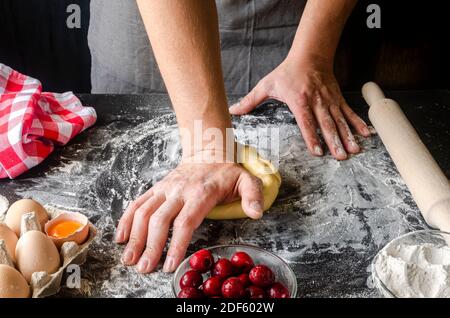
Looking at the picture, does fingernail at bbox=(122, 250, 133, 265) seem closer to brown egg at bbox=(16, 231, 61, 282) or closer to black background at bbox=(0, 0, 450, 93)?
brown egg at bbox=(16, 231, 61, 282)

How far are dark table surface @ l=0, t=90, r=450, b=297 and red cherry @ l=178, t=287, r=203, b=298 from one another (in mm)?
108

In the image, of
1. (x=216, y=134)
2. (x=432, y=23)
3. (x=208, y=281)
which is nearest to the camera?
(x=208, y=281)

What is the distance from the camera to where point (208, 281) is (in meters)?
1.05

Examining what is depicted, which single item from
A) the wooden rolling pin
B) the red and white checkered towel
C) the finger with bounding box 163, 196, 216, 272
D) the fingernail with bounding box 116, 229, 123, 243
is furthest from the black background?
the fingernail with bounding box 116, 229, 123, 243

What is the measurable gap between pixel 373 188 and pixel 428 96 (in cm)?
62

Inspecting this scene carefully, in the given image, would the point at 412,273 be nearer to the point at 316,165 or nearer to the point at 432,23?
the point at 316,165

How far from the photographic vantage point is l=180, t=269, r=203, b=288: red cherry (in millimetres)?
1062

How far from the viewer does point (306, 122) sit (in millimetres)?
1700

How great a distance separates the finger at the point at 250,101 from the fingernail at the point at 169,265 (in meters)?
0.70

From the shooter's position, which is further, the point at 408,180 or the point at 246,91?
the point at 246,91

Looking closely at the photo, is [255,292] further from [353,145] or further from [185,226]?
[353,145]

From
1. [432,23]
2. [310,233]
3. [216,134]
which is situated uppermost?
[432,23]

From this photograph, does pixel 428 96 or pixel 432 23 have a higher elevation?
pixel 432 23

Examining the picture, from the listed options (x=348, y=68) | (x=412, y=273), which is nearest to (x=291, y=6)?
(x=348, y=68)
